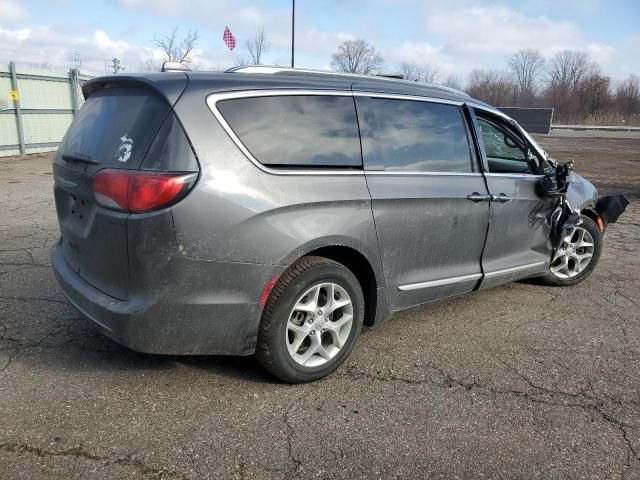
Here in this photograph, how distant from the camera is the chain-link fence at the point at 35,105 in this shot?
49.2ft

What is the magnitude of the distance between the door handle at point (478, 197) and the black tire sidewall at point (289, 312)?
1.16 meters

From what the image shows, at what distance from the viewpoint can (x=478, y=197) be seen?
151 inches

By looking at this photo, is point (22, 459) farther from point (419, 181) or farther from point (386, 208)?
point (419, 181)

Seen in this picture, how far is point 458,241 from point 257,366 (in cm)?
167

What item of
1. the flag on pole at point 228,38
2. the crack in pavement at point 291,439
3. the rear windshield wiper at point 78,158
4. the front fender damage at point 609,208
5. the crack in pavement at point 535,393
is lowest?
the crack in pavement at point 291,439

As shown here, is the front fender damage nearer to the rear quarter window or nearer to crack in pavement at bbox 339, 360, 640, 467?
crack in pavement at bbox 339, 360, 640, 467

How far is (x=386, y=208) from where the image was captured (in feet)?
10.8

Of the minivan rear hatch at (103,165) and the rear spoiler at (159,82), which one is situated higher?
the rear spoiler at (159,82)

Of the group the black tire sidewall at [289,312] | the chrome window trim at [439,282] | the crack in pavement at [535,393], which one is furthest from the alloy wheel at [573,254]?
the black tire sidewall at [289,312]

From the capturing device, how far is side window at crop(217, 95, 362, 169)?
9.25 ft

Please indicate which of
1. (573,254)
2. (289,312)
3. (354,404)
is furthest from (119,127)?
(573,254)

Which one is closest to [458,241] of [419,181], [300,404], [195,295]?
[419,181]

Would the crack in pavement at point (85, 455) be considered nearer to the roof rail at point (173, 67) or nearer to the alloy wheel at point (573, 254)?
the roof rail at point (173, 67)

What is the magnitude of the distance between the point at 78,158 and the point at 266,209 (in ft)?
3.98
